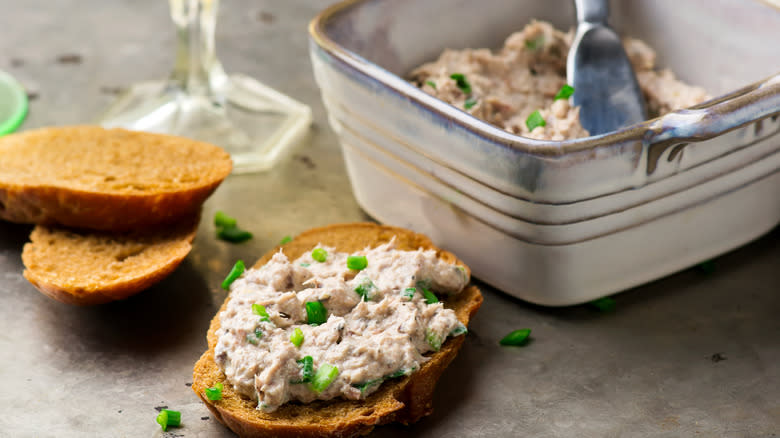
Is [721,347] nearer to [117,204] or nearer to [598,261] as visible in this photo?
[598,261]

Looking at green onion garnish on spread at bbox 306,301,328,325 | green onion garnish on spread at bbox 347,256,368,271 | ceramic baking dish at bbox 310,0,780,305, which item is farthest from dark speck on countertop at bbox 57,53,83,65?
green onion garnish on spread at bbox 306,301,328,325

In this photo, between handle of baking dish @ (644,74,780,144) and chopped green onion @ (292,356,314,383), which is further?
handle of baking dish @ (644,74,780,144)

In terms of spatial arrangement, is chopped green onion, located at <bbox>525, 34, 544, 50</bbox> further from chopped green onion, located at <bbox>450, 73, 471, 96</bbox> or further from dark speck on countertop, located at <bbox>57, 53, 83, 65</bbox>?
dark speck on countertop, located at <bbox>57, 53, 83, 65</bbox>

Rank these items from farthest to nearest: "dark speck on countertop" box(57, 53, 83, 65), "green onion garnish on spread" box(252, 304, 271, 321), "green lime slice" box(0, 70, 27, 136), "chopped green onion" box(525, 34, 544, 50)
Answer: "dark speck on countertop" box(57, 53, 83, 65) < "green lime slice" box(0, 70, 27, 136) < "chopped green onion" box(525, 34, 544, 50) < "green onion garnish on spread" box(252, 304, 271, 321)

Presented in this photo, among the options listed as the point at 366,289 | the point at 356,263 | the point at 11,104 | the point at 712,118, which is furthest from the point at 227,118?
the point at 712,118

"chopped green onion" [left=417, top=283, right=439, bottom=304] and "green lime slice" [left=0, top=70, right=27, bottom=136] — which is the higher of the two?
"chopped green onion" [left=417, top=283, right=439, bottom=304]

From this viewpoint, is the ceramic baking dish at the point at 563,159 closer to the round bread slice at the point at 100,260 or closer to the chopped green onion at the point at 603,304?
the chopped green onion at the point at 603,304
